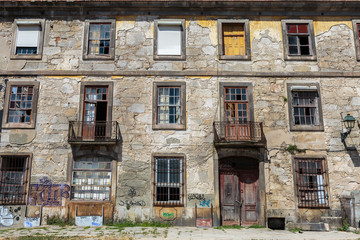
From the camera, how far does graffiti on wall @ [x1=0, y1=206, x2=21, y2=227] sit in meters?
12.7

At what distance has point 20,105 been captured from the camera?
13.8 metres

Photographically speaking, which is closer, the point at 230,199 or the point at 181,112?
the point at 230,199

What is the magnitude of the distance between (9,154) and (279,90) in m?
11.0

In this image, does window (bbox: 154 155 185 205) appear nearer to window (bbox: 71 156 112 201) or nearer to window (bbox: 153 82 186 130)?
window (bbox: 153 82 186 130)

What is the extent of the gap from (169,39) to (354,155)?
28.7 ft

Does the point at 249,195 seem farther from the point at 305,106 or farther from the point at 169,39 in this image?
the point at 169,39

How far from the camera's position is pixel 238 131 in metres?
13.3

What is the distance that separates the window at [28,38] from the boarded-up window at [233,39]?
7.71 metres

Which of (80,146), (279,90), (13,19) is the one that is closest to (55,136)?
(80,146)

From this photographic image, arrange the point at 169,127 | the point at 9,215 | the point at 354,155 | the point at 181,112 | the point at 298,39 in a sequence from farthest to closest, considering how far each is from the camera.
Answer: the point at 298,39 < the point at 181,112 < the point at 169,127 < the point at 354,155 < the point at 9,215

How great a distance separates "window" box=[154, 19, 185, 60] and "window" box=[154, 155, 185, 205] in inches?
166

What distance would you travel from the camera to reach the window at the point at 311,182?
42.8 ft

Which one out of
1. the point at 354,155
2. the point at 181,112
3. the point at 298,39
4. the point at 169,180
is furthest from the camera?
the point at 298,39

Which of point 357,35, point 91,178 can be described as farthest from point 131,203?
point 357,35
